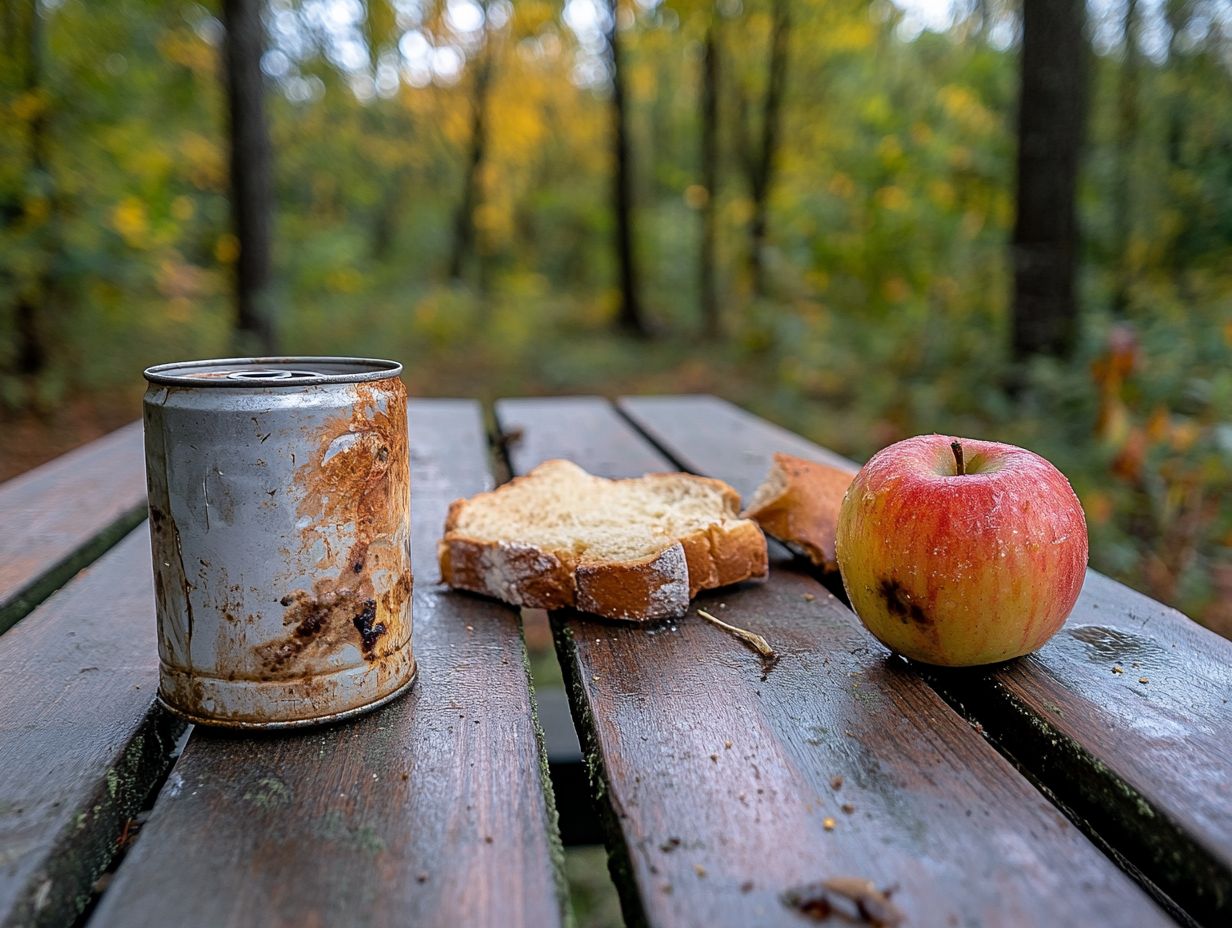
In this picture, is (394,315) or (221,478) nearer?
(221,478)

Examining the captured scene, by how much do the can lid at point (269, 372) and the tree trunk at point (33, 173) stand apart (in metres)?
6.78

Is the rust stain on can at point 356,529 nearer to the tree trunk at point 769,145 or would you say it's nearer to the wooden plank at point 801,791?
the wooden plank at point 801,791

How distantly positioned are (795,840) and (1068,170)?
17.5 ft

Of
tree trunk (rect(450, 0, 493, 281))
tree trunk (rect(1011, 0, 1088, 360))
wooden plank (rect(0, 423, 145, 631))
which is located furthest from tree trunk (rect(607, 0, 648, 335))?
wooden plank (rect(0, 423, 145, 631))

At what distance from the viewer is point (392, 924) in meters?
0.73

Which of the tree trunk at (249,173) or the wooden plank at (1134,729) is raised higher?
the tree trunk at (249,173)

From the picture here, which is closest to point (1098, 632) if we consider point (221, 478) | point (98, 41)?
point (221, 478)

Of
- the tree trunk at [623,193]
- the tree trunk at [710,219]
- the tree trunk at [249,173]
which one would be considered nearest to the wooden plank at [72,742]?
the tree trunk at [249,173]

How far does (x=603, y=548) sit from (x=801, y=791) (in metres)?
0.64

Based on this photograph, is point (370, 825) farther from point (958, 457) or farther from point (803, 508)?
point (803, 508)

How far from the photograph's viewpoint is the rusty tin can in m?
0.99

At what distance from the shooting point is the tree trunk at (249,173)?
6.99m

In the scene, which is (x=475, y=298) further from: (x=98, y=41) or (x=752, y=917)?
(x=752, y=917)

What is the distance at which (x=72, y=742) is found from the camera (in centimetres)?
101
